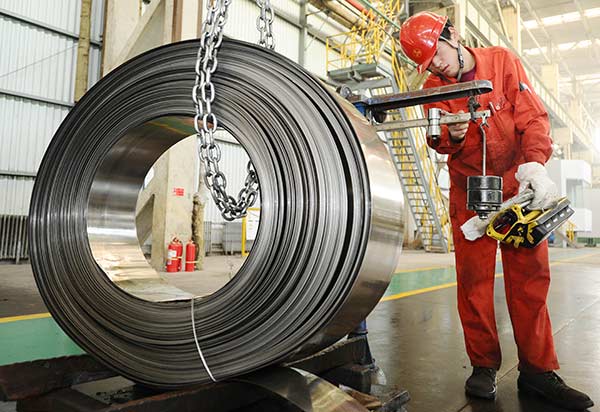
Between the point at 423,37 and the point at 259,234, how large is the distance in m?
1.18

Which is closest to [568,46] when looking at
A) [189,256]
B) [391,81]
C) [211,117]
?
[391,81]

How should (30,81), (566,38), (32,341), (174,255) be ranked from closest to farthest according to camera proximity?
(32,341), (174,255), (30,81), (566,38)

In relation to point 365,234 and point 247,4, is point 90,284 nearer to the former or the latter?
point 365,234

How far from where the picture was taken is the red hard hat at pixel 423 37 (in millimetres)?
1888

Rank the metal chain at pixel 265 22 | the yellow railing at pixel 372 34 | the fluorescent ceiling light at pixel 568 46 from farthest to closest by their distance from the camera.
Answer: the fluorescent ceiling light at pixel 568 46 < the yellow railing at pixel 372 34 < the metal chain at pixel 265 22

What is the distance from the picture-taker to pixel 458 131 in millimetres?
1866

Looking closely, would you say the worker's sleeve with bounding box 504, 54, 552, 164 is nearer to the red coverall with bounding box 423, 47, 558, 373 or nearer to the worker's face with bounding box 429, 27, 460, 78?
the red coverall with bounding box 423, 47, 558, 373

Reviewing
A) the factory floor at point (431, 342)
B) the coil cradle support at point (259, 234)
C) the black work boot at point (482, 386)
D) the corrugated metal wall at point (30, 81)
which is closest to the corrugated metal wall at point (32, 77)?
the corrugated metal wall at point (30, 81)

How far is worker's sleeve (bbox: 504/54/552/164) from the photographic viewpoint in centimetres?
182

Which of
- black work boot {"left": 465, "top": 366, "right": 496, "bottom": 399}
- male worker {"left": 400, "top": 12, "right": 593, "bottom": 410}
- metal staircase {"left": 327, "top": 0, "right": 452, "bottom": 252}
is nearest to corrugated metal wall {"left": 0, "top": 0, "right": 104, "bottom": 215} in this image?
metal staircase {"left": 327, "top": 0, "right": 452, "bottom": 252}

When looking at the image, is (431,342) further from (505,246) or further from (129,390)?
(129,390)

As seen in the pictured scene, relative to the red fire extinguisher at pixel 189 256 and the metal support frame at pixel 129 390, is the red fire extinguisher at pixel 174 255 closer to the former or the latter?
the red fire extinguisher at pixel 189 256

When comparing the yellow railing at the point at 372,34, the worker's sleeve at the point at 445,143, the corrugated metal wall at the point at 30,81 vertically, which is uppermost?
the yellow railing at the point at 372,34

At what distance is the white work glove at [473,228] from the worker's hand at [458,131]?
1.12 feet
